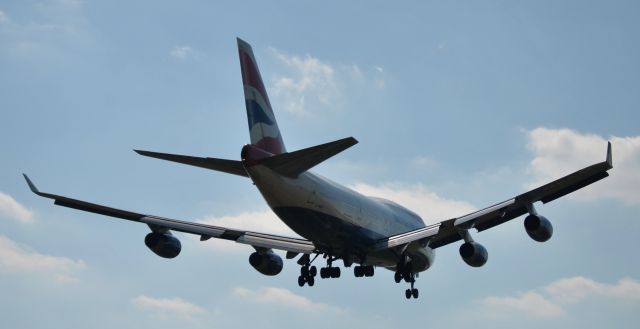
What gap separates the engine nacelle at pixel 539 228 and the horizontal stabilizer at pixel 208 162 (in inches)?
375

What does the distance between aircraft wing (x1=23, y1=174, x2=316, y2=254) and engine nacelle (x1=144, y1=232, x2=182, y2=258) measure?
0.95 ft

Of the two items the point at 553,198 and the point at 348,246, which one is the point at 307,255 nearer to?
the point at 348,246

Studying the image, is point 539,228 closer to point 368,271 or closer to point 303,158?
point 368,271

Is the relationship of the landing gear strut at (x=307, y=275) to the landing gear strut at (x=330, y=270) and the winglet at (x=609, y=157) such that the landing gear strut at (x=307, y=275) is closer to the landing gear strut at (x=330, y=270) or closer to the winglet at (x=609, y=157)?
the landing gear strut at (x=330, y=270)

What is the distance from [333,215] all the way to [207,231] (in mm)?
5664

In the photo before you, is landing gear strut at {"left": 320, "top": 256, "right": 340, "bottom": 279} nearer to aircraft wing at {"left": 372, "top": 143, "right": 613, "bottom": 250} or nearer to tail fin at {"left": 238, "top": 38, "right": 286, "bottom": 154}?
aircraft wing at {"left": 372, "top": 143, "right": 613, "bottom": 250}

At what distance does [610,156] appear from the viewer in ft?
75.8

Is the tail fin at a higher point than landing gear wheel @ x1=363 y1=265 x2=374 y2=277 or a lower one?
higher

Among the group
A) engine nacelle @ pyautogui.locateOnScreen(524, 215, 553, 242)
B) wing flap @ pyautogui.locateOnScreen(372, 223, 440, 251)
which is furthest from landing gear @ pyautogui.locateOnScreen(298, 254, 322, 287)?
engine nacelle @ pyautogui.locateOnScreen(524, 215, 553, 242)

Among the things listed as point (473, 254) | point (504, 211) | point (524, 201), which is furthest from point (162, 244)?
point (524, 201)

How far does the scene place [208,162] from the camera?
24797mm

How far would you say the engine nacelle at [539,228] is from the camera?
25.6 metres

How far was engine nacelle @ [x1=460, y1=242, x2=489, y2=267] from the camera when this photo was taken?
28.3m

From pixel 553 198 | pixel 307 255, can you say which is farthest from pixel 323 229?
pixel 553 198
